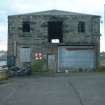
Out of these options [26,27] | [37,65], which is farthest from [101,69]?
[26,27]

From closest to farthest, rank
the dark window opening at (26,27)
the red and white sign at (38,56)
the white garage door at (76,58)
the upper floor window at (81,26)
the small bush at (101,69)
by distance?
1. the small bush at (101,69)
2. the white garage door at (76,58)
3. the red and white sign at (38,56)
4. the dark window opening at (26,27)
5. the upper floor window at (81,26)

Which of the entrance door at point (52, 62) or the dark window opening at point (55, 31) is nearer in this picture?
the entrance door at point (52, 62)

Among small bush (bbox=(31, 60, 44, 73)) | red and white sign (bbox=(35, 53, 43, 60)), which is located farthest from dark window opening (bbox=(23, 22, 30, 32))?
small bush (bbox=(31, 60, 44, 73))

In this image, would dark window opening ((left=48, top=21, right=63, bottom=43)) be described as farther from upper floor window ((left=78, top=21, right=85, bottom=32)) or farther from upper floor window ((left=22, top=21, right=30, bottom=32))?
upper floor window ((left=22, top=21, right=30, bottom=32))

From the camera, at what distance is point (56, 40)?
50.3 metres

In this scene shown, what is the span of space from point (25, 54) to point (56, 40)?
4.25 m

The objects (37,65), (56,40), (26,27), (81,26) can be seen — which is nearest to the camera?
(37,65)

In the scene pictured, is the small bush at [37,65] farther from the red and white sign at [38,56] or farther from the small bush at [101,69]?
the small bush at [101,69]

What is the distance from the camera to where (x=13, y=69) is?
4131 centimetres

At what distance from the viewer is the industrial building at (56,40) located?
162ft

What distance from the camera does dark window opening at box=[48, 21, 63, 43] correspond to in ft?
166

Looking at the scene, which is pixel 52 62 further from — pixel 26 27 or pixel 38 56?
pixel 26 27

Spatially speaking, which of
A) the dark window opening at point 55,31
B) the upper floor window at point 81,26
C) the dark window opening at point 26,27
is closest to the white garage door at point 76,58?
the dark window opening at point 55,31

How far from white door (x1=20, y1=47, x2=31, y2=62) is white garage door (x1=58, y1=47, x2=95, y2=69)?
3707mm
